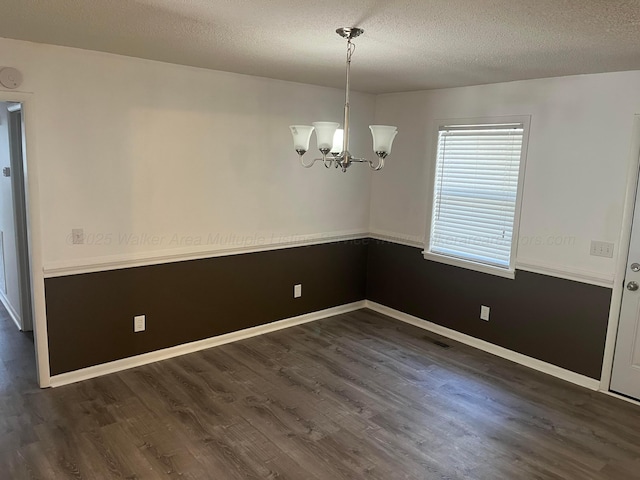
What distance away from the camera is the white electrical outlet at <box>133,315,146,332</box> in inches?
148

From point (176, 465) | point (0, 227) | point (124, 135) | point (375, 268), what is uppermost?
point (124, 135)

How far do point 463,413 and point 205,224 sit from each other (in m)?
2.48

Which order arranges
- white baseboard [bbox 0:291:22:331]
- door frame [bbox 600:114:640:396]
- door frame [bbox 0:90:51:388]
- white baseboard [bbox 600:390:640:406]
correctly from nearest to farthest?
1. door frame [bbox 0:90:51:388]
2. door frame [bbox 600:114:640:396]
3. white baseboard [bbox 600:390:640:406]
4. white baseboard [bbox 0:291:22:331]

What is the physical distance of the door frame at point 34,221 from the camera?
3086mm

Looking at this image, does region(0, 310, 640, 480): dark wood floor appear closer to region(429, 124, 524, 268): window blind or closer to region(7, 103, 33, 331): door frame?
region(7, 103, 33, 331): door frame

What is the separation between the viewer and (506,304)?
418 cm

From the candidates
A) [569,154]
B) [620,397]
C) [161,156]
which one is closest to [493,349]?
[620,397]

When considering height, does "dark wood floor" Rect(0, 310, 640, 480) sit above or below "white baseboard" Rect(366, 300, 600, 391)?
below

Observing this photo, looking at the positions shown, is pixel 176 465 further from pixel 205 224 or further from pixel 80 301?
pixel 205 224

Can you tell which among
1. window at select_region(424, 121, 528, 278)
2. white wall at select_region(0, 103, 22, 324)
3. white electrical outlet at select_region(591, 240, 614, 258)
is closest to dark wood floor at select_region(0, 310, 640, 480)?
white wall at select_region(0, 103, 22, 324)

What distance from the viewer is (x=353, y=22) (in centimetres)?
235

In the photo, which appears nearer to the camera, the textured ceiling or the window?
the textured ceiling

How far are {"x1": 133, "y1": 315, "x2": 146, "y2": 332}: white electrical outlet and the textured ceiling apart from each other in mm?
1974

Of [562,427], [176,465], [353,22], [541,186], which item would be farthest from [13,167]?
[562,427]
